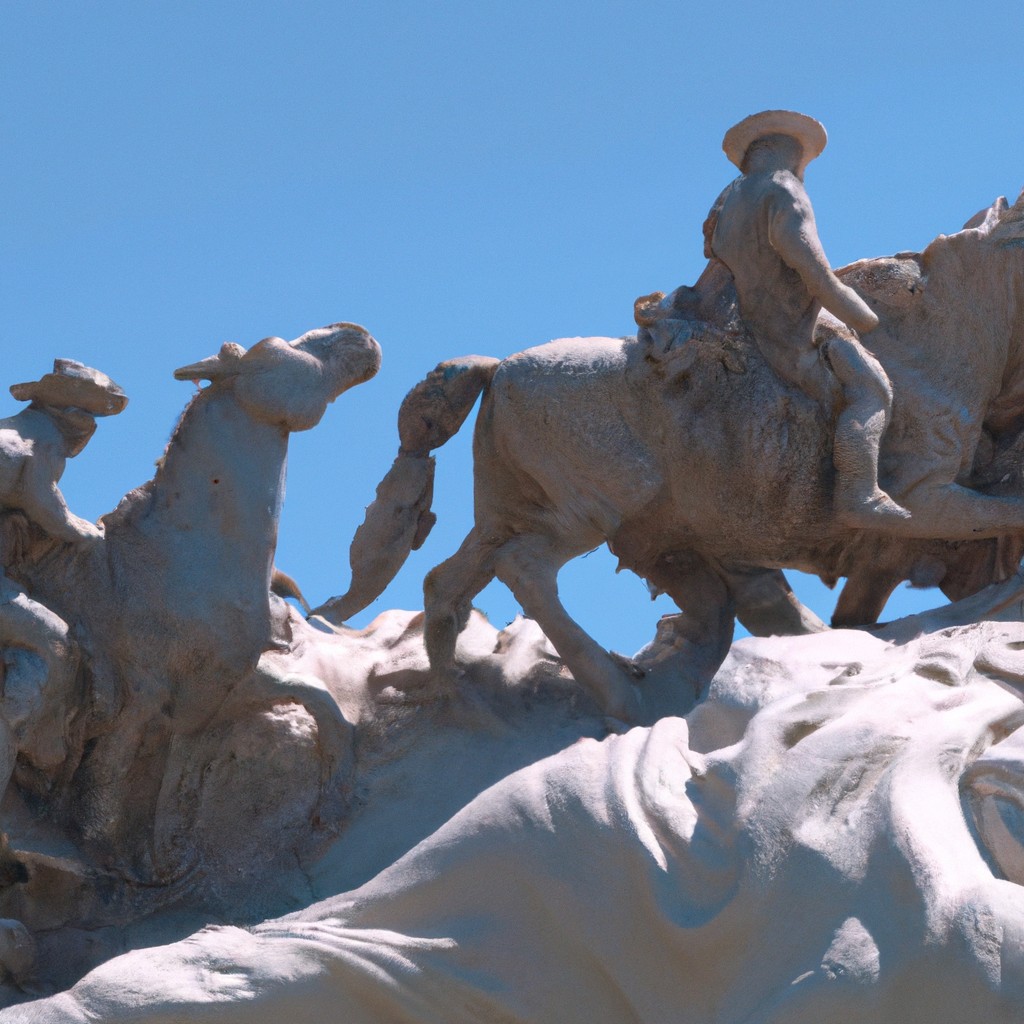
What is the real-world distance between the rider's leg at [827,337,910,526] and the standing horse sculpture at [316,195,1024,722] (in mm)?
71

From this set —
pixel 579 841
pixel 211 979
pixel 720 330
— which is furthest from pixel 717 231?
pixel 211 979

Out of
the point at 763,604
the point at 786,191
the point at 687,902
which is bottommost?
the point at 687,902

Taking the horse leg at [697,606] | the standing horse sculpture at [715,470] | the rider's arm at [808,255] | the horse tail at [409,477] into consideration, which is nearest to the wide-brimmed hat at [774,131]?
the rider's arm at [808,255]

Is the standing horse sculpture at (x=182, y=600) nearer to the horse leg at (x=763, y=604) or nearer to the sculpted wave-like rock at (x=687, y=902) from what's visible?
the sculpted wave-like rock at (x=687, y=902)

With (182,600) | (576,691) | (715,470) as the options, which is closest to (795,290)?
(715,470)

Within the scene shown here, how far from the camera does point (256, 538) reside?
775cm

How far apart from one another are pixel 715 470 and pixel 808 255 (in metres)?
0.71

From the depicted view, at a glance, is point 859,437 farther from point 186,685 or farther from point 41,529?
point 41,529

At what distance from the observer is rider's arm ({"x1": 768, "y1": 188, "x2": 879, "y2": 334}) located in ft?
25.8

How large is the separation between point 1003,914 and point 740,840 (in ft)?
2.33

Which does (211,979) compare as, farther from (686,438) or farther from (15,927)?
(686,438)

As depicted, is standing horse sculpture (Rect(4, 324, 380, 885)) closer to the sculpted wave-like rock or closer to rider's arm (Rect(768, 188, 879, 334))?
the sculpted wave-like rock

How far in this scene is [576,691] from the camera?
26.7 ft

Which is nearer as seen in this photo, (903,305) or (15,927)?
(15,927)
